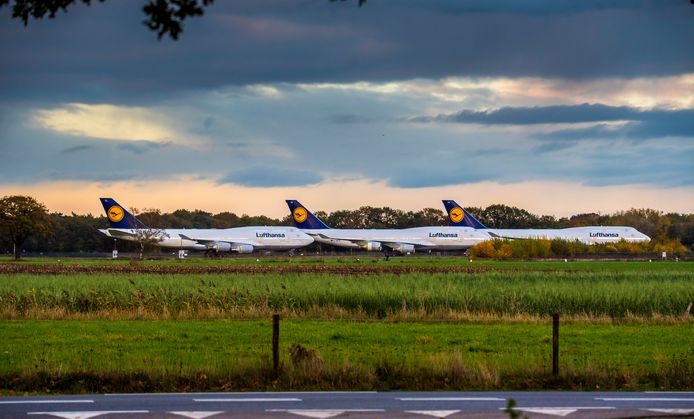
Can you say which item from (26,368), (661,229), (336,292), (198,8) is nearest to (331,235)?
(661,229)

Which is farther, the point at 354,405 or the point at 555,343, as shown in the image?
the point at 555,343

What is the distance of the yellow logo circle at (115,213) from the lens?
12850 cm

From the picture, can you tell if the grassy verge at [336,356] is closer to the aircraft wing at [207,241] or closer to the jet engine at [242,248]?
the jet engine at [242,248]

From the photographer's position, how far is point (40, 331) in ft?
95.9

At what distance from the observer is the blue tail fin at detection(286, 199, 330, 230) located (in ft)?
456

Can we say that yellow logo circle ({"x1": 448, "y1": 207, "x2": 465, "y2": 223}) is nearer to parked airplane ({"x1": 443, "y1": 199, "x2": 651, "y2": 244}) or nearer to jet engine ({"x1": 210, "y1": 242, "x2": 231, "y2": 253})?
parked airplane ({"x1": 443, "y1": 199, "x2": 651, "y2": 244})

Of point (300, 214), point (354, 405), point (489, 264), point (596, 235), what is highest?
point (300, 214)

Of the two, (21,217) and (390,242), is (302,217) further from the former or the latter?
(21,217)

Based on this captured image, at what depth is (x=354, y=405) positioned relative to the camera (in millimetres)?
16234

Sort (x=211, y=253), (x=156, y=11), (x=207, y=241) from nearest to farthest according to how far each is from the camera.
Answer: (x=156, y=11)
(x=211, y=253)
(x=207, y=241)

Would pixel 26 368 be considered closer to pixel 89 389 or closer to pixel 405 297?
pixel 89 389

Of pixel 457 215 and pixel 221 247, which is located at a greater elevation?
pixel 457 215

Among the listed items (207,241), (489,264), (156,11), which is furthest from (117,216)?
(156,11)

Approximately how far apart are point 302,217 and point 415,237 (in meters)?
14.6
